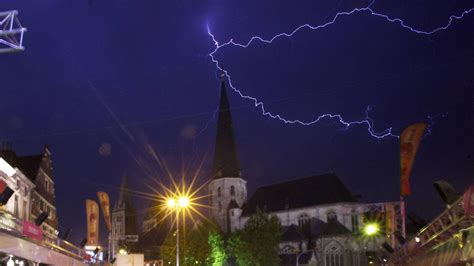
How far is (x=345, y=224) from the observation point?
101 m

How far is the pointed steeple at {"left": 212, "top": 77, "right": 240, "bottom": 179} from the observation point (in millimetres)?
112506

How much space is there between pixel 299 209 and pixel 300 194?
182 inches

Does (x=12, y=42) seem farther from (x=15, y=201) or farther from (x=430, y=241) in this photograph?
(x=15, y=201)

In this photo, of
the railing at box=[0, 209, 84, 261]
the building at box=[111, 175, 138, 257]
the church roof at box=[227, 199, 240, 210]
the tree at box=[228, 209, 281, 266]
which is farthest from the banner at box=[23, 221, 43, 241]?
the building at box=[111, 175, 138, 257]

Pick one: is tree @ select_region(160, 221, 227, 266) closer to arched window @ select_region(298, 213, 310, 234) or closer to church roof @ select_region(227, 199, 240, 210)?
arched window @ select_region(298, 213, 310, 234)

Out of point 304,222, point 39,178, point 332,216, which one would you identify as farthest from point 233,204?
point 39,178

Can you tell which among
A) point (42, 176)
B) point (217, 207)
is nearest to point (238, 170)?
point (217, 207)

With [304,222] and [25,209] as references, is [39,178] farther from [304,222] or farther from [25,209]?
[304,222]

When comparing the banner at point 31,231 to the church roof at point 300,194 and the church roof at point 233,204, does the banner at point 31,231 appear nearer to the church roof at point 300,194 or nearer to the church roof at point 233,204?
the church roof at point 300,194

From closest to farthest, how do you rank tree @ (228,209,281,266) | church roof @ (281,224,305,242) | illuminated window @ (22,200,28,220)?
1. illuminated window @ (22,200,28,220)
2. tree @ (228,209,281,266)
3. church roof @ (281,224,305,242)

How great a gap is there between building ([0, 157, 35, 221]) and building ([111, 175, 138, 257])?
102m

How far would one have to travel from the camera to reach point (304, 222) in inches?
4296

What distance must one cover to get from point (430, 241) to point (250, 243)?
64624 mm

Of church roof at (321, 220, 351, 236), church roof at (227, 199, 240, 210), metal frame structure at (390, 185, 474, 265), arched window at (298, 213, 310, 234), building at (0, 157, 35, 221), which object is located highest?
church roof at (227, 199, 240, 210)
